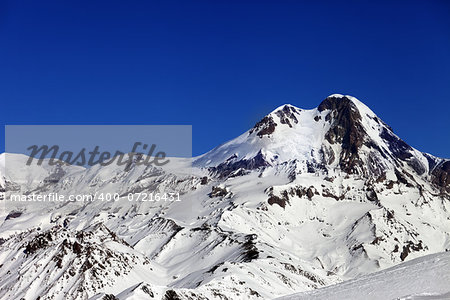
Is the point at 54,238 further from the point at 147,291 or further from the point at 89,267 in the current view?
the point at 147,291

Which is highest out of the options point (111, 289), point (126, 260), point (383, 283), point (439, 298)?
point (126, 260)

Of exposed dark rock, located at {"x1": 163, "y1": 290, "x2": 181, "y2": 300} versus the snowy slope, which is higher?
exposed dark rock, located at {"x1": 163, "y1": 290, "x2": 181, "y2": 300}

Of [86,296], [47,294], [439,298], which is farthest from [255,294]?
[439,298]

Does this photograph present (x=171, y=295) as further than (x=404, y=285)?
Yes

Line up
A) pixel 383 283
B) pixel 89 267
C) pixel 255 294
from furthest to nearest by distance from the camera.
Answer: pixel 89 267 → pixel 255 294 → pixel 383 283

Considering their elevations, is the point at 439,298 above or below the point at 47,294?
below

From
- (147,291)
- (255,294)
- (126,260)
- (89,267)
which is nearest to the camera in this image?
(147,291)

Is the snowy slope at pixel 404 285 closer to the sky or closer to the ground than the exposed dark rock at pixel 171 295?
closer to the ground

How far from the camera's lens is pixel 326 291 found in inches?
2172

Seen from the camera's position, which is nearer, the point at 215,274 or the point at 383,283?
the point at 383,283

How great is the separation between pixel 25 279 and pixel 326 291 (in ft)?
409

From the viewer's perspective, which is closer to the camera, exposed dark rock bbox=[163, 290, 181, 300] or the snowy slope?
the snowy slope

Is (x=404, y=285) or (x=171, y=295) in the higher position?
(x=171, y=295)

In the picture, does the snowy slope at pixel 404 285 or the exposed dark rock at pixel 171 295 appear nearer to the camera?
the snowy slope at pixel 404 285
